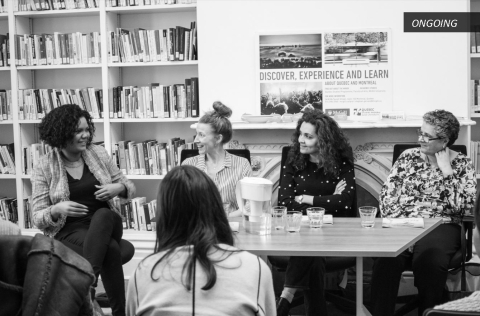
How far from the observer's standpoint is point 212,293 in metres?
1.63

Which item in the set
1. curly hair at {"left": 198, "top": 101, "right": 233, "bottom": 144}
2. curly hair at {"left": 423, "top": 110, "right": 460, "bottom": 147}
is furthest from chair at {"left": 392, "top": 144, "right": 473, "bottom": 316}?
curly hair at {"left": 198, "top": 101, "right": 233, "bottom": 144}

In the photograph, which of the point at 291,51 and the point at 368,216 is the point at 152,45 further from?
the point at 368,216

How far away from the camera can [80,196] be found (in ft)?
11.9

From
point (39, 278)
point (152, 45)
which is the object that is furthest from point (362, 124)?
point (39, 278)

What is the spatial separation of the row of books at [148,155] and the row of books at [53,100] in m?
0.35

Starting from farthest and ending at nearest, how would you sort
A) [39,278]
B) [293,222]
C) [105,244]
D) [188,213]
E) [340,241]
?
[105,244], [293,222], [340,241], [188,213], [39,278]

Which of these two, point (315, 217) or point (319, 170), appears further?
point (319, 170)

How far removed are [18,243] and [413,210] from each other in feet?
9.06

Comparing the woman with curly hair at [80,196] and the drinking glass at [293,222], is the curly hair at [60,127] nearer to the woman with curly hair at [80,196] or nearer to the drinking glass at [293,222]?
the woman with curly hair at [80,196]

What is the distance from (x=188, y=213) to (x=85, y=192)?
203cm

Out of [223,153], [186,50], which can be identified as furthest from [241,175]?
[186,50]

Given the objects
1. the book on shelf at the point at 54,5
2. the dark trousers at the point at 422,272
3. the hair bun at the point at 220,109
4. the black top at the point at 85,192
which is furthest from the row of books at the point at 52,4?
the dark trousers at the point at 422,272

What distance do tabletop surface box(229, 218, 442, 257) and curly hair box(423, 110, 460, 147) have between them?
0.72m

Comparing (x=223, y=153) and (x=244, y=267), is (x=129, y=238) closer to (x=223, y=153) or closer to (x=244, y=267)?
(x=223, y=153)
